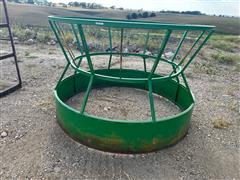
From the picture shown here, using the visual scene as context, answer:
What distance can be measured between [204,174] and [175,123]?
589 mm

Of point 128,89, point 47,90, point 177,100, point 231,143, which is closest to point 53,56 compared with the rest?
point 47,90

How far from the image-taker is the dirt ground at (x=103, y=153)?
2258mm

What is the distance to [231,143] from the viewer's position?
2879 millimetres

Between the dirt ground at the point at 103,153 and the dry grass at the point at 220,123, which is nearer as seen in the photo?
the dirt ground at the point at 103,153

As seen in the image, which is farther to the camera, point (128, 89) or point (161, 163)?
point (128, 89)

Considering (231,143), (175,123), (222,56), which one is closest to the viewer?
(175,123)

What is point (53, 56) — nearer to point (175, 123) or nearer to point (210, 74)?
point (210, 74)

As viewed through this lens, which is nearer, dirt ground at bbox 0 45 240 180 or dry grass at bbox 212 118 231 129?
dirt ground at bbox 0 45 240 180

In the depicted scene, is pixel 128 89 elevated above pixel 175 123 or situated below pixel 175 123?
below

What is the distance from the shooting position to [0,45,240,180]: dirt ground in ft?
7.41

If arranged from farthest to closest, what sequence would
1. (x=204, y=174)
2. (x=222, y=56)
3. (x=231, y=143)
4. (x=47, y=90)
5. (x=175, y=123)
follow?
(x=222, y=56) < (x=47, y=90) < (x=231, y=143) < (x=175, y=123) < (x=204, y=174)

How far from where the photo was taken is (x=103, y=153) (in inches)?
98.1

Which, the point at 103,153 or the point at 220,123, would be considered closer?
the point at 103,153

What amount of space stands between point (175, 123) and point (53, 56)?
435cm
